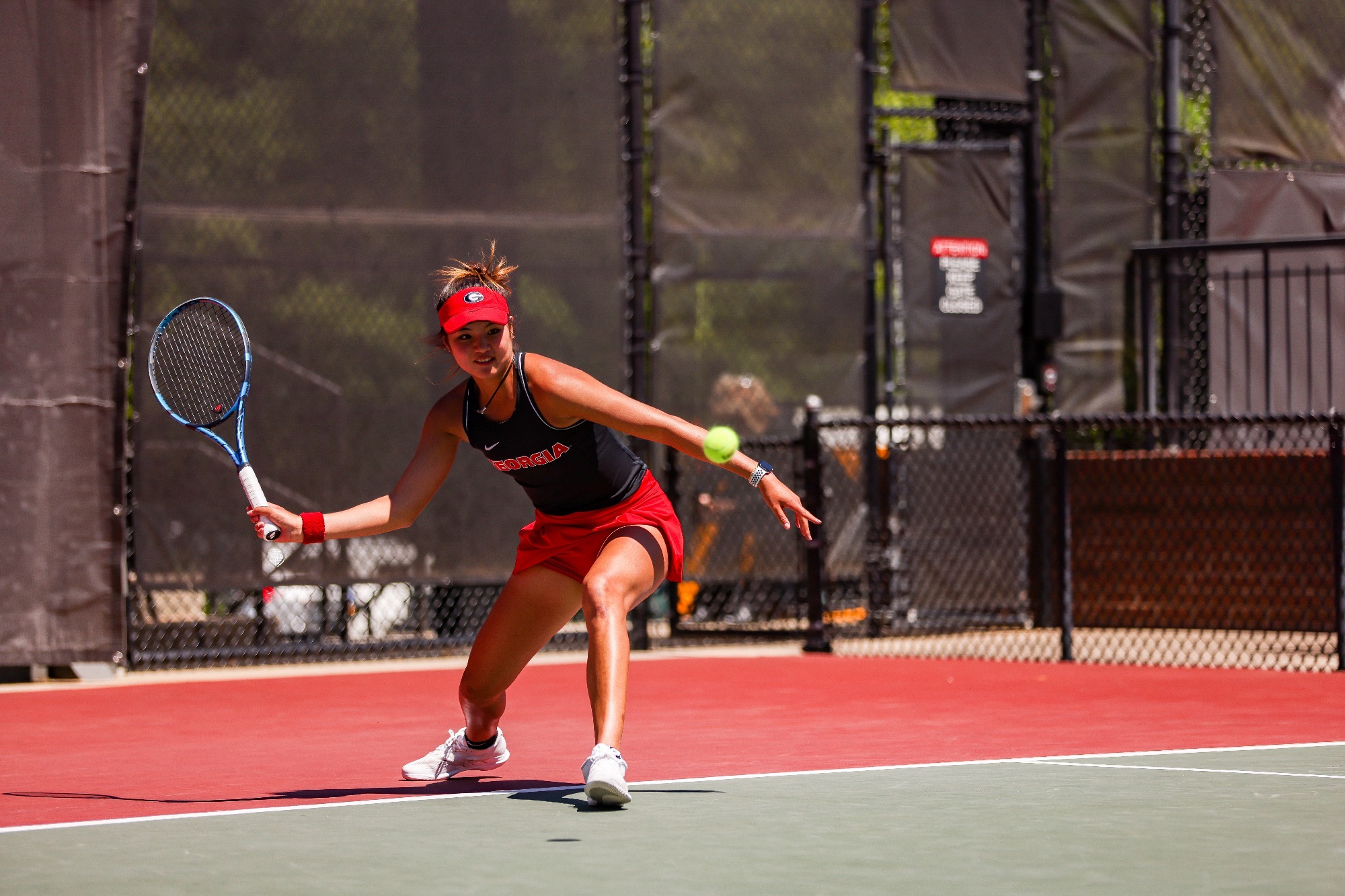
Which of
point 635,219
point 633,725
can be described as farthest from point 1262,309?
point 633,725

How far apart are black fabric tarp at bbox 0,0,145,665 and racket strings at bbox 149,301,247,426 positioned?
352 centimetres

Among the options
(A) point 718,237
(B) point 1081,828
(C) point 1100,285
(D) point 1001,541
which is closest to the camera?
(B) point 1081,828

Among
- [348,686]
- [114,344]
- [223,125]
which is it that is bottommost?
[348,686]

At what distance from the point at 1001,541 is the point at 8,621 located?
629 centimetres

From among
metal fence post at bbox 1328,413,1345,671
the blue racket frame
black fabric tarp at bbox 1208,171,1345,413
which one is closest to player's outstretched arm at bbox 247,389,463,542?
the blue racket frame

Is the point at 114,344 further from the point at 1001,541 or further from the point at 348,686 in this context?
the point at 1001,541

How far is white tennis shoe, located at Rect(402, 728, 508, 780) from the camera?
6.07 meters

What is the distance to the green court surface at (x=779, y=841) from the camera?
4.13 metres

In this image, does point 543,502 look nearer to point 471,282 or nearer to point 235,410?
point 471,282

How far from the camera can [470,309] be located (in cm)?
556

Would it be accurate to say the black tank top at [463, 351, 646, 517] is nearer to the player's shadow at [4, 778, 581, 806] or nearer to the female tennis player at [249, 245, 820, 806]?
the female tennis player at [249, 245, 820, 806]

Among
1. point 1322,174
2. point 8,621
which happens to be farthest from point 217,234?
point 1322,174

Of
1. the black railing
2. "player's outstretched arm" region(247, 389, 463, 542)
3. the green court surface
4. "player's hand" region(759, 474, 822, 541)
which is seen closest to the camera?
the green court surface

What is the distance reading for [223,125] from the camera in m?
10.6
